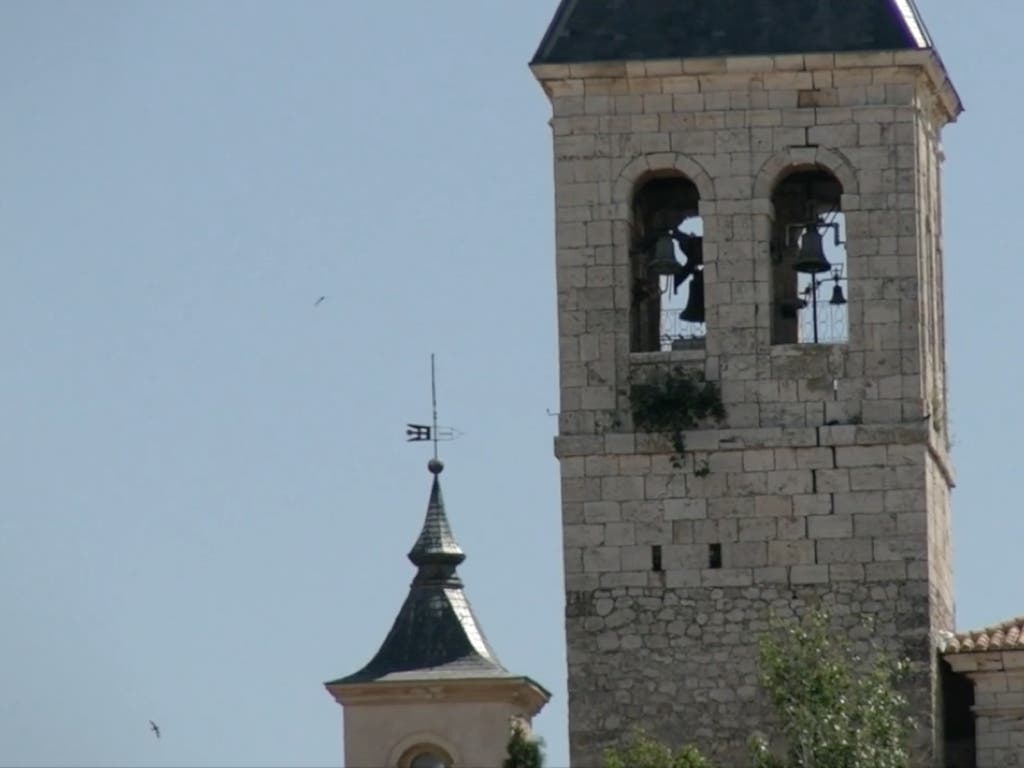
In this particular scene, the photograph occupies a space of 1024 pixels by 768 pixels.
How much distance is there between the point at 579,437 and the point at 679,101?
3241 millimetres

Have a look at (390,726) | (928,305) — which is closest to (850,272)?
(928,305)

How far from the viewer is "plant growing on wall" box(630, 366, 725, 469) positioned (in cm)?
5622

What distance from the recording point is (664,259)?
5662 centimetres

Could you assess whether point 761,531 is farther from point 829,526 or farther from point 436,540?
point 436,540

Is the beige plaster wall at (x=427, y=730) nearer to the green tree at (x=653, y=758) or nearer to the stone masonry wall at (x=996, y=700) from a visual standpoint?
the stone masonry wall at (x=996, y=700)

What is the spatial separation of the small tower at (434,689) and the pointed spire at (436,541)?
0.01 m

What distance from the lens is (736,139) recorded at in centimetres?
5656

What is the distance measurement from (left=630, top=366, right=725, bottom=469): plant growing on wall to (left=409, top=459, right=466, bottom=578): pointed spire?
1460cm

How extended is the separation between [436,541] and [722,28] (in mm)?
15687

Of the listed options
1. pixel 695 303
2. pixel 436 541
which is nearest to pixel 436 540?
pixel 436 541

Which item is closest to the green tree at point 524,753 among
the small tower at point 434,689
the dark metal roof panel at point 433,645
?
the small tower at point 434,689

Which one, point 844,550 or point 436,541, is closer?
point 844,550

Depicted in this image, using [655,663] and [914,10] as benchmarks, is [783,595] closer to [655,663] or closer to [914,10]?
[655,663]

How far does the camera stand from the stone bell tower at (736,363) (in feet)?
183
